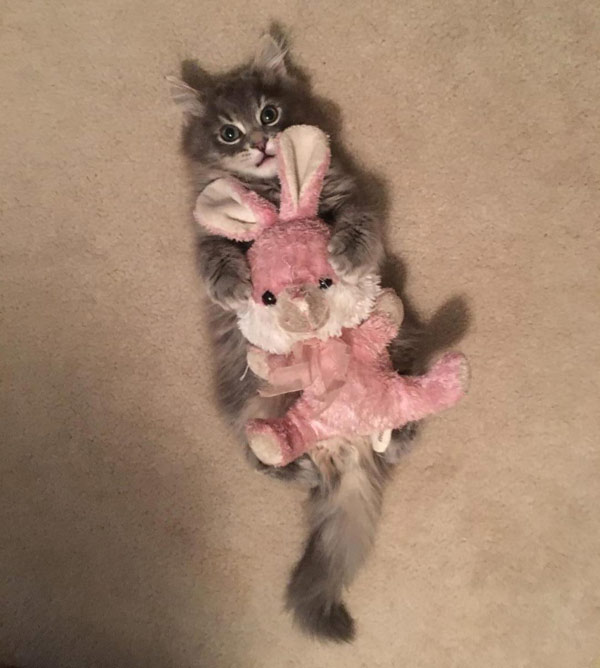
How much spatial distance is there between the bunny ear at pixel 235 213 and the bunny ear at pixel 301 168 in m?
0.04

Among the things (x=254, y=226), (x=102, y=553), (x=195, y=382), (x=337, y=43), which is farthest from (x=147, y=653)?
(x=337, y=43)

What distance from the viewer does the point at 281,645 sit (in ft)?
4.42

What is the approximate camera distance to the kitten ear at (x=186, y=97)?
1.25m

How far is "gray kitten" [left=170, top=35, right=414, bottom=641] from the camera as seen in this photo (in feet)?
3.90

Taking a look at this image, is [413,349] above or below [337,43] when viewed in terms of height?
below

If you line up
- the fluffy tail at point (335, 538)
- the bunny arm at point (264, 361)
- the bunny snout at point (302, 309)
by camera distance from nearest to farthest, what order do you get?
1. the bunny snout at point (302, 309)
2. the bunny arm at point (264, 361)
3. the fluffy tail at point (335, 538)

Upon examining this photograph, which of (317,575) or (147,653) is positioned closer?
(317,575)

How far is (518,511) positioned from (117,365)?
3.15 feet

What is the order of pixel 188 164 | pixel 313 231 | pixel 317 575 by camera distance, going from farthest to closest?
pixel 188 164
pixel 317 575
pixel 313 231

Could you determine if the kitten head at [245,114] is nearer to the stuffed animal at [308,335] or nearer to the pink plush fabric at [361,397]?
the stuffed animal at [308,335]

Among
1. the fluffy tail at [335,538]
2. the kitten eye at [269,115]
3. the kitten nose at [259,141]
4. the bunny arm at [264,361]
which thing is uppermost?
the kitten eye at [269,115]

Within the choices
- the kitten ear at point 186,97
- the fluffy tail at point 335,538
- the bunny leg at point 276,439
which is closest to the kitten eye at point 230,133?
the kitten ear at point 186,97

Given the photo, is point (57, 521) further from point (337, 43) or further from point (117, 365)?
A: point (337, 43)

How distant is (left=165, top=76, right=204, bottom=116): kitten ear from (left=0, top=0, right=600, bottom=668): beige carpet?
0.12 meters
